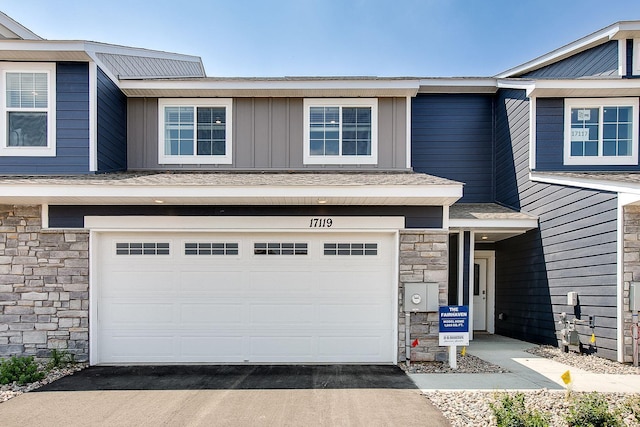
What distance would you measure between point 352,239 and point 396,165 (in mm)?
2001

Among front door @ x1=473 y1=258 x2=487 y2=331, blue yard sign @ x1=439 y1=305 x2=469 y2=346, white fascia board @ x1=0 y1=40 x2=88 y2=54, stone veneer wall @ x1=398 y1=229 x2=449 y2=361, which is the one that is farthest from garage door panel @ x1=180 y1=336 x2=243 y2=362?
front door @ x1=473 y1=258 x2=487 y2=331

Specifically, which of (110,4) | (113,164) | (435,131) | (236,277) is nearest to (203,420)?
(236,277)

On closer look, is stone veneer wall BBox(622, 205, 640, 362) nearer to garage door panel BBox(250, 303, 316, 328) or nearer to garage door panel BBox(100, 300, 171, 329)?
garage door panel BBox(250, 303, 316, 328)

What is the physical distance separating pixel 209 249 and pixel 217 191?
129cm

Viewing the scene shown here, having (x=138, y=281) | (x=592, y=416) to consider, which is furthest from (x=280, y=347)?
(x=592, y=416)

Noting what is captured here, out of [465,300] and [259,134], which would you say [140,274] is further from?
[465,300]

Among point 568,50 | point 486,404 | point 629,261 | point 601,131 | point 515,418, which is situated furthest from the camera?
point 568,50

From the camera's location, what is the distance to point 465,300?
1021 centimetres

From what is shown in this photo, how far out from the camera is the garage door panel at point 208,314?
25.7 ft

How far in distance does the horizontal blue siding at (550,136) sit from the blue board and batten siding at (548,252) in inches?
10.8

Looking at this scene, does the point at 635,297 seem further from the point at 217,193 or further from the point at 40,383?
the point at 40,383

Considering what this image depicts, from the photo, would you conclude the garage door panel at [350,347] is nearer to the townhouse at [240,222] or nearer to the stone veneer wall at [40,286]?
the townhouse at [240,222]

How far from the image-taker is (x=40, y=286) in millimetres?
7594

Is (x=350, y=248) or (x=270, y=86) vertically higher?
(x=270, y=86)
